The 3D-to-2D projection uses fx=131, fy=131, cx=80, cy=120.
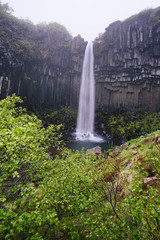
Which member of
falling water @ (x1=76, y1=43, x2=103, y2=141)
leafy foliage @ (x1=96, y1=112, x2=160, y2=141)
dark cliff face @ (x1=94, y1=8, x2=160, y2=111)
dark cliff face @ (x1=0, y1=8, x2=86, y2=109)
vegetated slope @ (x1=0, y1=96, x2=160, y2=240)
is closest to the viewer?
vegetated slope @ (x1=0, y1=96, x2=160, y2=240)

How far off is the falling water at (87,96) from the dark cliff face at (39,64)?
146 centimetres

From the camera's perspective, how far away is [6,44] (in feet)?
92.2

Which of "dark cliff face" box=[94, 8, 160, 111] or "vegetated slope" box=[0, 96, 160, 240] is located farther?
"dark cliff face" box=[94, 8, 160, 111]

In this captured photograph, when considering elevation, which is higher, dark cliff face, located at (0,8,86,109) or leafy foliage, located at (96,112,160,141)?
dark cliff face, located at (0,8,86,109)

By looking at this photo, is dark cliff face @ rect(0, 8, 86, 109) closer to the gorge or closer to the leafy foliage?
the gorge

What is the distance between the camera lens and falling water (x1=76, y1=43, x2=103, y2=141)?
35469 millimetres

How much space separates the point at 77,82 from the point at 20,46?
16481 millimetres

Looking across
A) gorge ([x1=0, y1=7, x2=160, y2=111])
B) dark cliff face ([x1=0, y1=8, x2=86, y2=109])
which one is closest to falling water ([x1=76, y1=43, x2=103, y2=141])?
gorge ([x1=0, y1=7, x2=160, y2=111])

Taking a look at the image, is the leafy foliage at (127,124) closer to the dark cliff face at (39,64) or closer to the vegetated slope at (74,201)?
the dark cliff face at (39,64)

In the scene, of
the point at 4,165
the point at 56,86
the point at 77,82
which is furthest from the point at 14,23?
the point at 4,165

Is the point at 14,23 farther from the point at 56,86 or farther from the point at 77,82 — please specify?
the point at 77,82

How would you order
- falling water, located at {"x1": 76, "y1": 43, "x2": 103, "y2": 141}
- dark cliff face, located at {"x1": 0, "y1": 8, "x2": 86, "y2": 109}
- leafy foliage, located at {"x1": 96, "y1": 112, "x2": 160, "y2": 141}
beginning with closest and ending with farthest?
leafy foliage, located at {"x1": 96, "y1": 112, "x2": 160, "y2": 141} < dark cliff face, located at {"x1": 0, "y1": 8, "x2": 86, "y2": 109} < falling water, located at {"x1": 76, "y1": 43, "x2": 103, "y2": 141}

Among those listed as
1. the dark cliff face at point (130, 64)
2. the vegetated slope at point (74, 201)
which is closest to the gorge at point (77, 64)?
the dark cliff face at point (130, 64)

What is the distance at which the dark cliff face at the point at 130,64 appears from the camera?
28.7m
